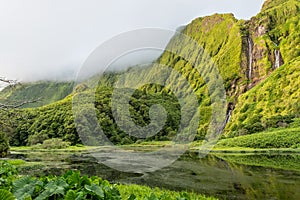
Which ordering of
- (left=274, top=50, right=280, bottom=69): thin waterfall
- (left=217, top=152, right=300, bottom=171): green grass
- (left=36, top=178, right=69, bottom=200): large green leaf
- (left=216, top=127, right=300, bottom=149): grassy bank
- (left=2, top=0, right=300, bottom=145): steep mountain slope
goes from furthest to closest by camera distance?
(left=274, top=50, right=280, bottom=69): thin waterfall, (left=2, top=0, right=300, bottom=145): steep mountain slope, (left=216, top=127, right=300, bottom=149): grassy bank, (left=217, top=152, right=300, bottom=171): green grass, (left=36, top=178, right=69, bottom=200): large green leaf

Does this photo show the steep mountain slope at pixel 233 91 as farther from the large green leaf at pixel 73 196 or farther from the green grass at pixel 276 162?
the large green leaf at pixel 73 196

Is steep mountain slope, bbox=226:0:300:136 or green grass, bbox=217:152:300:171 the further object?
steep mountain slope, bbox=226:0:300:136

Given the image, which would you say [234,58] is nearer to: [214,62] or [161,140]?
[214,62]

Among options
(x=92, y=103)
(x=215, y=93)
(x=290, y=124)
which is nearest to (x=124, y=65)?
(x=290, y=124)

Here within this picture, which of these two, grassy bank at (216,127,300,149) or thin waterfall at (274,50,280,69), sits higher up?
thin waterfall at (274,50,280,69)

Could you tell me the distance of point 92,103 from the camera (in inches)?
4023

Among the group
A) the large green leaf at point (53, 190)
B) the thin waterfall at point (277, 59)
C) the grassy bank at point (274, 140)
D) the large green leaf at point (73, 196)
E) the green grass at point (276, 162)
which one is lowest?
the grassy bank at point (274, 140)

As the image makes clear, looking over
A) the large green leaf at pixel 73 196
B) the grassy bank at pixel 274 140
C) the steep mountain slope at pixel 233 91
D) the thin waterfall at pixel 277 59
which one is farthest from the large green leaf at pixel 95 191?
the thin waterfall at pixel 277 59

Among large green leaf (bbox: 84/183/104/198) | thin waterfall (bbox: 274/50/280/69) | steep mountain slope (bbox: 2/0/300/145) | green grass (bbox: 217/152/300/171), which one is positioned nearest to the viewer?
large green leaf (bbox: 84/183/104/198)

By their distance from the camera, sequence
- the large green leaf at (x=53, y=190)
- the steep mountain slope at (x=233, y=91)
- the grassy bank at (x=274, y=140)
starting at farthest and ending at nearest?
the steep mountain slope at (x=233, y=91)
the grassy bank at (x=274, y=140)
the large green leaf at (x=53, y=190)

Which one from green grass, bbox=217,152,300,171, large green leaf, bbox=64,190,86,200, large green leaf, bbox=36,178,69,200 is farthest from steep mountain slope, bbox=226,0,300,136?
large green leaf, bbox=64,190,86,200

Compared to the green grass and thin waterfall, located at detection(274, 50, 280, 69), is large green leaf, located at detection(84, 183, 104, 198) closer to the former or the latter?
the green grass

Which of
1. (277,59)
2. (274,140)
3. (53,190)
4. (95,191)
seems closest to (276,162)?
(274,140)

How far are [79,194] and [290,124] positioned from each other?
67.0m
